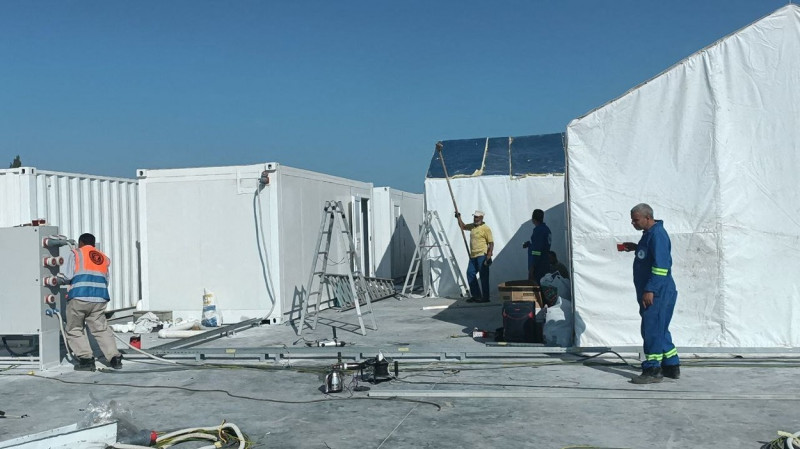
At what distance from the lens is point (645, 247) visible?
25.1 ft

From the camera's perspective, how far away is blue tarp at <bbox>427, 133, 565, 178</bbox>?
55.0ft

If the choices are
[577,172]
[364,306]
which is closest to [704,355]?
[577,172]

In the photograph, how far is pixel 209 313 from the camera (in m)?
12.6

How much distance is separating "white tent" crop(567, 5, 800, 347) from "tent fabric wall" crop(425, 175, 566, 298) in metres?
7.38

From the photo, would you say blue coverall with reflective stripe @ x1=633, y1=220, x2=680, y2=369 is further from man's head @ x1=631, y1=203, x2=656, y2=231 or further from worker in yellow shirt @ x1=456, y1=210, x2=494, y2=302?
worker in yellow shirt @ x1=456, y1=210, x2=494, y2=302

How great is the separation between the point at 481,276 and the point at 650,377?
7.72 meters

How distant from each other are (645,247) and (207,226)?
792 cm

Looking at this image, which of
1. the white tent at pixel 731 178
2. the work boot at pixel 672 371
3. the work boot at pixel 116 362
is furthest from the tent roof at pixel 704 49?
the work boot at pixel 116 362

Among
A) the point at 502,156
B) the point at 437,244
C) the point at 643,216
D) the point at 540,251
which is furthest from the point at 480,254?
the point at 643,216

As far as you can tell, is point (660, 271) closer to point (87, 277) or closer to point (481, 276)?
point (87, 277)

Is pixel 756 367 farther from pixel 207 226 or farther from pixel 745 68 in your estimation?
pixel 207 226

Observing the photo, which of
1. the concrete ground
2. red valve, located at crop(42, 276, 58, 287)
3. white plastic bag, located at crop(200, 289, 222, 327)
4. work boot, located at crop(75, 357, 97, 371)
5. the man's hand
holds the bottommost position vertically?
the concrete ground

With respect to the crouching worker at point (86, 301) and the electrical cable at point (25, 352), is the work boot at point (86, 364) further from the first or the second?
the electrical cable at point (25, 352)

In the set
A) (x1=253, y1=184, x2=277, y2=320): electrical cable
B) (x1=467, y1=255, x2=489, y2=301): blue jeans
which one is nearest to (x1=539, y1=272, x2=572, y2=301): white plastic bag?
(x1=467, y1=255, x2=489, y2=301): blue jeans
